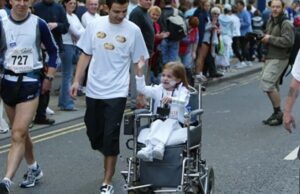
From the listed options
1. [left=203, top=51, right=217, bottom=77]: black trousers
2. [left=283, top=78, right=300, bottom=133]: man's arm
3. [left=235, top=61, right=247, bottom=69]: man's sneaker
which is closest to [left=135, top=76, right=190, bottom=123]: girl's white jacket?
[left=283, top=78, right=300, bottom=133]: man's arm

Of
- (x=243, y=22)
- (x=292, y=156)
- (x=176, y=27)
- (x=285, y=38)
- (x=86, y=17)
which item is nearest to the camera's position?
(x=292, y=156)

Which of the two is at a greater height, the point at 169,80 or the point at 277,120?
the point at 169,80

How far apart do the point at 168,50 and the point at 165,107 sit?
7.75 metres

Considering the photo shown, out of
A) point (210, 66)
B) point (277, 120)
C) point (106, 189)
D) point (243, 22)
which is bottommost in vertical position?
Result: point (210, 66)

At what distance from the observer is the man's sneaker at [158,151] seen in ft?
17.2

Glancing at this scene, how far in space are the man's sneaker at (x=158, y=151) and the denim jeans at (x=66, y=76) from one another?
5987 mm

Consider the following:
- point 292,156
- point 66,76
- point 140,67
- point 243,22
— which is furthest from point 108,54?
point 243,22

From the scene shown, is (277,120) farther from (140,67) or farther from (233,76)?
(233,76)

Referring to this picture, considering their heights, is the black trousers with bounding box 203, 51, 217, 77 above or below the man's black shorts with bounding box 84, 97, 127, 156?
below

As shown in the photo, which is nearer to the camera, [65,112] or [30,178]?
[30,178]

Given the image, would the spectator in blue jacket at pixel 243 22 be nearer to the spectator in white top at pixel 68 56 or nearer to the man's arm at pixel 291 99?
the spectator in white top at pixel 68 56

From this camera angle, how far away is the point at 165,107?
18.5 feet

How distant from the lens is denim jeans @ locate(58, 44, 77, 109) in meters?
11.1

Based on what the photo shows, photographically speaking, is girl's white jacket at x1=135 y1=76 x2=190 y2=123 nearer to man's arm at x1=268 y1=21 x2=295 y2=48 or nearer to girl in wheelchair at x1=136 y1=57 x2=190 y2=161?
girl in wheelchair at x1=136 y1=57 x2=190 y2=161
